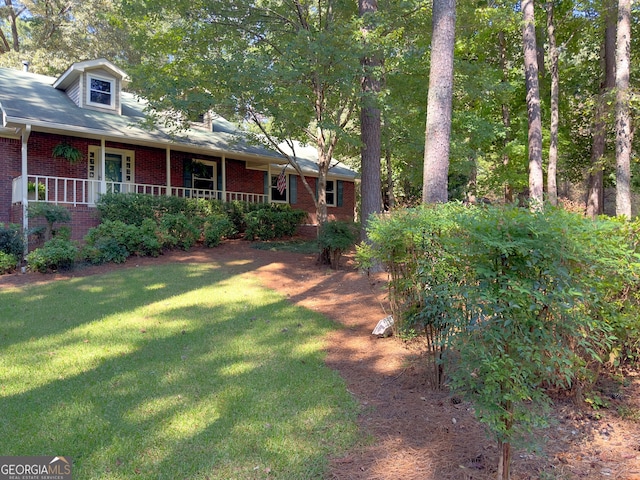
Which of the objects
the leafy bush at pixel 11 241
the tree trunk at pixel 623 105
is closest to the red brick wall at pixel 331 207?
the leafy bush at pixel 11 241

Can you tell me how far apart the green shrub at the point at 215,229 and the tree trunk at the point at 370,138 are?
5.47 m

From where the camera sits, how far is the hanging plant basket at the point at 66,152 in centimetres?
1329

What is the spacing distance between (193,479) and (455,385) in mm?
1757

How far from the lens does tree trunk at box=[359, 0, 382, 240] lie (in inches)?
381

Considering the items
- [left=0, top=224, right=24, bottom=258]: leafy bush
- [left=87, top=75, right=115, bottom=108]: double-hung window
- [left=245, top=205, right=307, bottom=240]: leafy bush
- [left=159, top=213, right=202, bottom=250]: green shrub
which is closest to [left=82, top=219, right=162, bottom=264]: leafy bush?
[left=159, top=213, right=202, bottom=250]: green shrub

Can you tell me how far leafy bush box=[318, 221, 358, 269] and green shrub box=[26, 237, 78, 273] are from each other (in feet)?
19.0

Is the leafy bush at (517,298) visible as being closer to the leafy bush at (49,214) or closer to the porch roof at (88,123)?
the leafy bush at (49,214)

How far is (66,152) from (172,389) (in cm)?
1193

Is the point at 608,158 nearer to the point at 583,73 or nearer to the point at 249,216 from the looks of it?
the point at 583,73

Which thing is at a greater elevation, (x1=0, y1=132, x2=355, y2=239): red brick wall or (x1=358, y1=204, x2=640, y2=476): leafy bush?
(x1=0, y1=132, x2=355, y2=239): red brick wall

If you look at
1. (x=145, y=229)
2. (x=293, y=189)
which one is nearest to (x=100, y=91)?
(x=145, y=229)

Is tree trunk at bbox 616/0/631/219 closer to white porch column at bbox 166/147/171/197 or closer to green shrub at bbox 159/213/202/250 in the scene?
green shrub at bbox 159/213/202/250

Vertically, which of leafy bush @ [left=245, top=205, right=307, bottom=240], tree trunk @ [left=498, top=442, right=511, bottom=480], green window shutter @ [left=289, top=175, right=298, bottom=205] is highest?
green window shutter @ [left=289, top=175, right=298, bottom=205]

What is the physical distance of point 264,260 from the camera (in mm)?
11727
